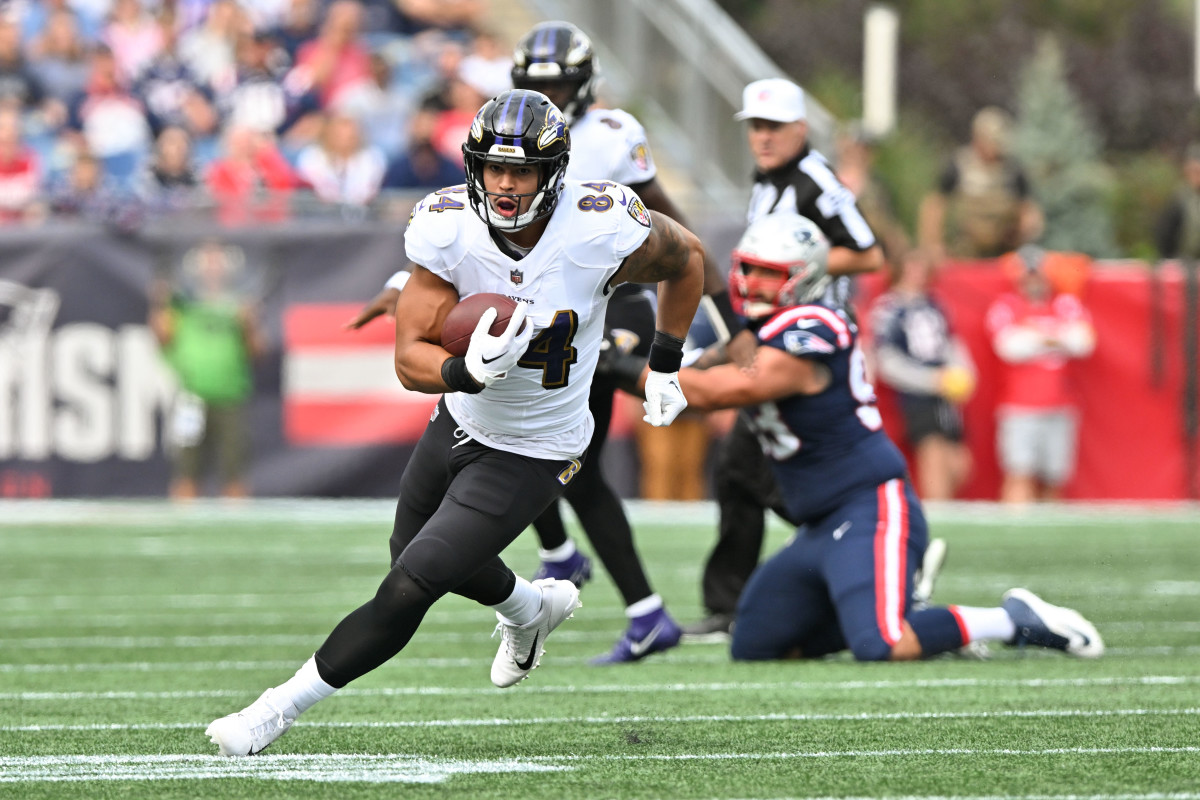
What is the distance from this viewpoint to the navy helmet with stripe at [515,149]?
4.07 metres

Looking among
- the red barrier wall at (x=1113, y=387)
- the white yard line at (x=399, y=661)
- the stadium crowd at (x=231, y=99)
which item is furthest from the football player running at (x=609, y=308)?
the stadium crowd at (x=231, y=99)

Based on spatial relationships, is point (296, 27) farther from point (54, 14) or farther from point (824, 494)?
point (824, 494)

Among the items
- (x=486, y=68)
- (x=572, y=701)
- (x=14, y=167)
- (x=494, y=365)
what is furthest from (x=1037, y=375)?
(x=494, y=365)

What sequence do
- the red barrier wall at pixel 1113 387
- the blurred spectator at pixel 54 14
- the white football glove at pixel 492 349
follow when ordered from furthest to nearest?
the blurred spectator at pixel 54 14, the red barrier wall at pixel 1113 387, the white football glove at pixel 492 349

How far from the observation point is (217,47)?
46.6ft

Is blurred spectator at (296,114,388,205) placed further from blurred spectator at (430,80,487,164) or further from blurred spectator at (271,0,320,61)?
blurred spectator at (271,0,320,61)

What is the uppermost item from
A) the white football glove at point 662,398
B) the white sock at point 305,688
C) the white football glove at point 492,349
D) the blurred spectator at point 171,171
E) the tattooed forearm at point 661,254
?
the blurred spectator at point 171,171

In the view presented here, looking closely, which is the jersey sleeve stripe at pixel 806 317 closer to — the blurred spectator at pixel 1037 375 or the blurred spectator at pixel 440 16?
the blurred spectator at pixel 1037 375

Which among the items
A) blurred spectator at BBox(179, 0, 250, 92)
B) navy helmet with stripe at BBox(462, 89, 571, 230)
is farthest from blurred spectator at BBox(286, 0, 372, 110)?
navy helmet with stripe at BBox(462, 89, 571, 230)

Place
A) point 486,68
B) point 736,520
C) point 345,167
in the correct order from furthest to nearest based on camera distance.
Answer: point 486,68, point 345,167, point 736,520

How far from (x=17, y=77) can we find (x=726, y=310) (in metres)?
9.75

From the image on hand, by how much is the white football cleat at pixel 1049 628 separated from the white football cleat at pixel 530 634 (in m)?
1.59

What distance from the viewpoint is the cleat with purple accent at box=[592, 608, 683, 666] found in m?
5.69

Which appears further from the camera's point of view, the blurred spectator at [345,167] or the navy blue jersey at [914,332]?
the blurred spectator at [345,167]
